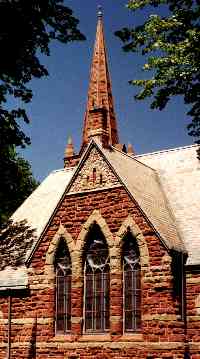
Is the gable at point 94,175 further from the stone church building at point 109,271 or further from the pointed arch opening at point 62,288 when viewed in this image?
the pointed arch opening at point 62,288

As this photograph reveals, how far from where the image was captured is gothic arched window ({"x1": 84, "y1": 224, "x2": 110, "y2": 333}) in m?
19.2

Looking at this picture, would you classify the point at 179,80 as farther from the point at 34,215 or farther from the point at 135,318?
the point at 34,215

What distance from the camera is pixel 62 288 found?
20375mm

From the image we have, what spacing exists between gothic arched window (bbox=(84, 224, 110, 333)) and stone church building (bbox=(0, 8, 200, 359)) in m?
0.04

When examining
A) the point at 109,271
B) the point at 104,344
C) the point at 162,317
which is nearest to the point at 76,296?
the point at 109,271

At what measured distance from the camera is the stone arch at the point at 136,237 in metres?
18.3

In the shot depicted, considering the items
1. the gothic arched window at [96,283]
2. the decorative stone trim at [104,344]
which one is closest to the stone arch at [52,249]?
the gothic arched window at [96,283]

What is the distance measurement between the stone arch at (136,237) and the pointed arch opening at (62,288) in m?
2.48

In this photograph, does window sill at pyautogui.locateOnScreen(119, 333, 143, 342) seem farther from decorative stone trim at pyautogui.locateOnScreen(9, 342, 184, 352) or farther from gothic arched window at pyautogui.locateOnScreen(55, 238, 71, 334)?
gothic arched window at pyautogui.locateOnScreen(55, 238, 71, 334)

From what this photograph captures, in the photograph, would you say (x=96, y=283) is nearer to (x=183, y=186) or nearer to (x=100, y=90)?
(x=183, y=186)

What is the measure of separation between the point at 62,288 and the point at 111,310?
2453 millimetres

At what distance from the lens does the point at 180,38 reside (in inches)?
658

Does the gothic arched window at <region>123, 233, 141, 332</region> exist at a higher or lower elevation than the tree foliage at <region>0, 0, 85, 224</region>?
lower

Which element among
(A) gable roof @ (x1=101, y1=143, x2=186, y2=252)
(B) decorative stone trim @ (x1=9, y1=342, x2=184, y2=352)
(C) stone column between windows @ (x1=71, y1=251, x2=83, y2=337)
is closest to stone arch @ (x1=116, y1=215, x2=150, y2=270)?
(A) gable roof @ (x1=101, y1=143, x2=186, y2=252)
